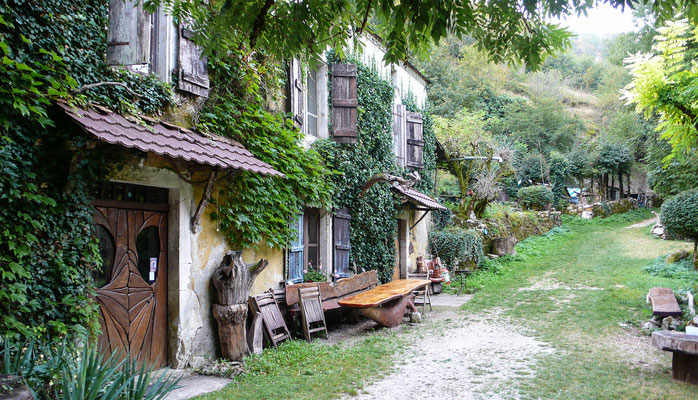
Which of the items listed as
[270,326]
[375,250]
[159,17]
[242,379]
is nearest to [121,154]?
[159,17]

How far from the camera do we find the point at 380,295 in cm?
805

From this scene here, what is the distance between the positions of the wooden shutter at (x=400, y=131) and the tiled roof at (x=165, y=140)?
6786 millimetres

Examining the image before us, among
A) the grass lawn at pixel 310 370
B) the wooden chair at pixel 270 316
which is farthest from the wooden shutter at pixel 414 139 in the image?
the wooden chair at pixel 270 316

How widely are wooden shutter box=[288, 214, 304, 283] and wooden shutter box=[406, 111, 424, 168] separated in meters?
5.38

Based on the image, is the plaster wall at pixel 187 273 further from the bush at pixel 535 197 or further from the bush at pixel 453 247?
the bush at pixel 535 197

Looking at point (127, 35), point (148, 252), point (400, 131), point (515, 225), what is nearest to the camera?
point (127, 35)

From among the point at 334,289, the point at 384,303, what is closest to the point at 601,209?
the point at 384,303

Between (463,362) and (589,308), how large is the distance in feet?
15.4

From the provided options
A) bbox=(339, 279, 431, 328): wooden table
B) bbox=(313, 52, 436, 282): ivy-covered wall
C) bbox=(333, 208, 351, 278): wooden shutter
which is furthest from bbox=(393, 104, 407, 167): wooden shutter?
bbox=(339, 279, 431, 328): wooden table

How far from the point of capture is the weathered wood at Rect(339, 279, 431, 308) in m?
7.44

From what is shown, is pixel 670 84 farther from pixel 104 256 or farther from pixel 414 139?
pixel 104 256

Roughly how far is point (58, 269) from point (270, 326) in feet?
9.79

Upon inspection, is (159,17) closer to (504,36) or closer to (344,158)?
(504,36)

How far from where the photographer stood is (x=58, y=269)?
4.03m
